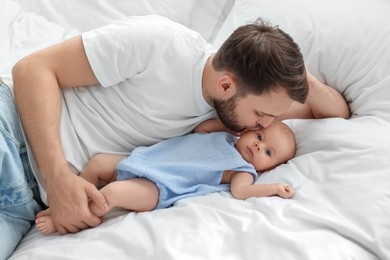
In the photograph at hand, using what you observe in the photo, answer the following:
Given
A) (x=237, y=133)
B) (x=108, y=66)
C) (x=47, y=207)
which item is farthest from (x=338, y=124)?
(x=47, y=207)

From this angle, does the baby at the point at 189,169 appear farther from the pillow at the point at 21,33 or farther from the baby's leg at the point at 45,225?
the pillow at the point at 21,33

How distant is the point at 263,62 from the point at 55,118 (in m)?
0.51

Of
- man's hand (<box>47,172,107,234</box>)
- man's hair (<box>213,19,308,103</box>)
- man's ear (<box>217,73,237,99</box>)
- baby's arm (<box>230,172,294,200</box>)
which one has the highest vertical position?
man's hair (<box>213,19,308,103</box>)

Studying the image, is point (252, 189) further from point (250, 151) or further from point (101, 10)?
point (101, 10)

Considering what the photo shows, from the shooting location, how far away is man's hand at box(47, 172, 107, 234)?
3.33 feet

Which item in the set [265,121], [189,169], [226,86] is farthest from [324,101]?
[189,169]

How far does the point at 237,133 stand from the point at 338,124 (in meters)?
0.26

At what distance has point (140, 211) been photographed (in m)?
1.07

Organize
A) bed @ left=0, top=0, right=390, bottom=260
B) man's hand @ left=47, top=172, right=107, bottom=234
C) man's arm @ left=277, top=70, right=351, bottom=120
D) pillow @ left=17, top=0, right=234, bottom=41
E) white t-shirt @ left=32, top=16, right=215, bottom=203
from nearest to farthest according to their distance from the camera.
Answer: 1. bed @ left=0, top=0, right=390, bottom=260
2. man's hand @ left=47, top=172, right=107, bottom=234
3. white t-shirt @ left=32, top=16, right=215, bottom=203
4. man's arm @ left=277, top=70, right=351, bottom=120
5. pillow @ left=17, top=0, right=234, bottom=41

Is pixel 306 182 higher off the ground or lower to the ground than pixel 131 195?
higher

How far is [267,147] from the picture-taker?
1.18m

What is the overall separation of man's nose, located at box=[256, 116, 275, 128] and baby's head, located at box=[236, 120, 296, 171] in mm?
22

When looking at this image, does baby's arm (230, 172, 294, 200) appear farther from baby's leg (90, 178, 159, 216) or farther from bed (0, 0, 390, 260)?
baby's leg (90, 178, 159, 216)

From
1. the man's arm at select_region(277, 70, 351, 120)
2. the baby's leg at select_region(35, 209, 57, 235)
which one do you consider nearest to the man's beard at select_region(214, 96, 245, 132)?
the man's arm at select_region(277, 70, 351, 120)
